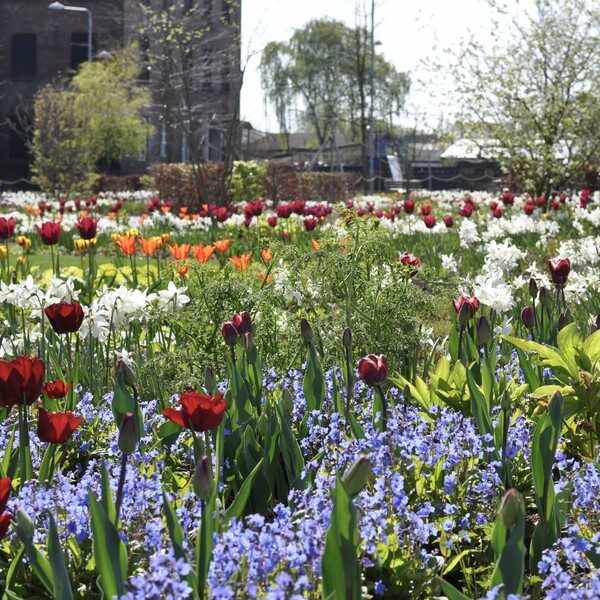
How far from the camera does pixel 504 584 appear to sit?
5.13 ft

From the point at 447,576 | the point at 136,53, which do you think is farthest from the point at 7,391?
the point at 136,53

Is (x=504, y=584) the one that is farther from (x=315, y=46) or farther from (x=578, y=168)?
(x=315, y=46)

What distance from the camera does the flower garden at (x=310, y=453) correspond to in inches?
65.6

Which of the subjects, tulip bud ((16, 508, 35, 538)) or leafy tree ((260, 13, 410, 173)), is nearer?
tulip bud ((16, 508, 35, 538))

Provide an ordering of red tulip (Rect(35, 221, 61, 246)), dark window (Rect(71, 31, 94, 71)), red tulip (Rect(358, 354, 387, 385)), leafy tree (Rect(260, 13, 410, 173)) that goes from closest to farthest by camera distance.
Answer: red tulip (Rect(358, 354, 387, 385)), red tulip (Rect(35, 221, 61, 246)), dark window (Rect(71, 31, 94, 71)), leafy tree (Rect(260, 13, 410, 173))

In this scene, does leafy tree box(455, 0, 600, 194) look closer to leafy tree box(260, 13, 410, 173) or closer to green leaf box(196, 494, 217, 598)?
green leaf box(196, 494, 217, 598)

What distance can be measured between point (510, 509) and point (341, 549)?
1.10 ft

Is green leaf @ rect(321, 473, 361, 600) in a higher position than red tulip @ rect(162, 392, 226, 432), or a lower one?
lower

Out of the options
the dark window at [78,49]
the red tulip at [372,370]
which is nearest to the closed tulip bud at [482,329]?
the red tulip at [372,370]

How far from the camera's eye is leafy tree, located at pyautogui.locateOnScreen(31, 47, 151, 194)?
2309 centimetres

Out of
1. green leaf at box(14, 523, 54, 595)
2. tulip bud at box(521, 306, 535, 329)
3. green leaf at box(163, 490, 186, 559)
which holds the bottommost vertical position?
green leaf at box(14, 523, 54, 595)

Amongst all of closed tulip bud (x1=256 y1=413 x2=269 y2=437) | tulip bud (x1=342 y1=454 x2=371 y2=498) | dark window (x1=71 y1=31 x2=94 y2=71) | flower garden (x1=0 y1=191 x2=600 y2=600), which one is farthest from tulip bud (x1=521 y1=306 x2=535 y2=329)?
dark window (x1=71 y1=31 x2=94 y2=71)

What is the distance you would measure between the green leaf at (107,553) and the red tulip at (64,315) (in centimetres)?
131

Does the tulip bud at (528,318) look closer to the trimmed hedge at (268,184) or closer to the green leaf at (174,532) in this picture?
the green leaf at (174,532)
